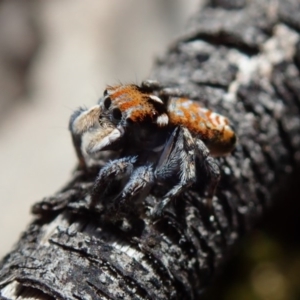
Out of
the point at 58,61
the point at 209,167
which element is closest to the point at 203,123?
the point at 209,167

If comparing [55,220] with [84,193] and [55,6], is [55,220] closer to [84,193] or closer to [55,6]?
[84,193]

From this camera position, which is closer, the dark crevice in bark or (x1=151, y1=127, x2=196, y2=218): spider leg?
(x1=151, y1=127, x2=196, y2=218): spider leg

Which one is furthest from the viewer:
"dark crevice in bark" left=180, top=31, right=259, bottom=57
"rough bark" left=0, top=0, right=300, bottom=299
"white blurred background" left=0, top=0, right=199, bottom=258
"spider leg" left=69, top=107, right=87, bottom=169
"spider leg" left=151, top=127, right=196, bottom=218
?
"white blurred background" left=0, top=0, right=199, bottom=258

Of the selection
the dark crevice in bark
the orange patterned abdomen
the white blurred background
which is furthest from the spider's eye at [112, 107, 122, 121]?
the white blurred background

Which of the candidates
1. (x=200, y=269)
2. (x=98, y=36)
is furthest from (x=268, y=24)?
(x=98, y=36)

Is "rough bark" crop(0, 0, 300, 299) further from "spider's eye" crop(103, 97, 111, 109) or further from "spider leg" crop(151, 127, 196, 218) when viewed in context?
"spider's eye" crop(103, 97, 111, 109)

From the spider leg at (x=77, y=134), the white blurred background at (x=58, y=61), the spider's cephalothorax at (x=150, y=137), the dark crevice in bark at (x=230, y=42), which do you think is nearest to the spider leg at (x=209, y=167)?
the spider's cephalothorax at (x=150, y=137)
